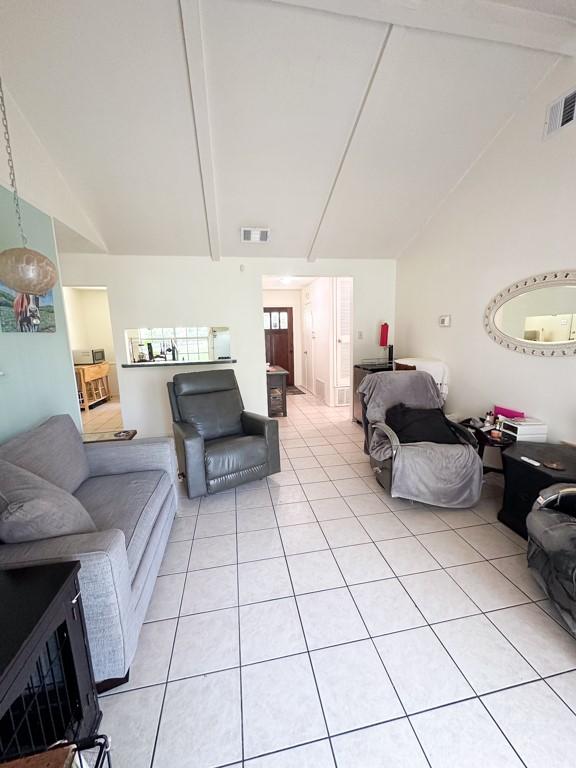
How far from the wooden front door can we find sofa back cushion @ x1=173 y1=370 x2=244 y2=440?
13.8ft

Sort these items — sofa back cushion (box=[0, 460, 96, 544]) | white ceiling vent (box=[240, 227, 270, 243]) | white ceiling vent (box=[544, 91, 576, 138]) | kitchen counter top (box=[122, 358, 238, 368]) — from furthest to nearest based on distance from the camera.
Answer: kitchen counter top (box=[122, 358, 238, 368]), white ceiling vent (box=[240, 227, 270, 243]), white ceiling vent (box=[544, 91, 576, 138]), sofa back cushion (box=[0, 460, 96, 544])

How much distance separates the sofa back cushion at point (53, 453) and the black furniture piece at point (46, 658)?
782 millimetres

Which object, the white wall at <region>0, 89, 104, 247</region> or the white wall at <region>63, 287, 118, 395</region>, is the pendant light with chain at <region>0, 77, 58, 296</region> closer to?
the white wall at <region>0, 89, 104, 247</region>

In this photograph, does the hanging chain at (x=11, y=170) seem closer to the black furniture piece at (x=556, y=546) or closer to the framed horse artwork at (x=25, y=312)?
the framed horse artwork at (x=25, y=312)

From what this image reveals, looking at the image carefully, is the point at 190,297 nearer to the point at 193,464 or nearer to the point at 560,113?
the point at 193,464

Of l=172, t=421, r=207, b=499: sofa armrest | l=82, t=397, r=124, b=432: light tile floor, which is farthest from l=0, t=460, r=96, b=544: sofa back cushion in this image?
l=82, t=397, r=124, b=432: light tile floor

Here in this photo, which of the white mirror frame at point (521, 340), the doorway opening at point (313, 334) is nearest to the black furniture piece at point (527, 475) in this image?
the white mirror frame at point (521, 340)

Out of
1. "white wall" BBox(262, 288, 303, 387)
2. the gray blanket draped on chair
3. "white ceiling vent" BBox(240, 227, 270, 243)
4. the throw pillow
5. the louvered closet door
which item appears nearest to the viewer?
the gray blanket draped on chair

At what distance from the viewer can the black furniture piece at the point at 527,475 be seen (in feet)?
6.26

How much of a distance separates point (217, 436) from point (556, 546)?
2.40m

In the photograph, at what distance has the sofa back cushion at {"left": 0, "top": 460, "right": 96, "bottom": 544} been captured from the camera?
121 centimetres

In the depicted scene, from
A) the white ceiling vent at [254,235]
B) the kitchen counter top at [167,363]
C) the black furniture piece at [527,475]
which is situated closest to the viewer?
the black furniture piece at [527,475]

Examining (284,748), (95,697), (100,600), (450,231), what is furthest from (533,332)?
(95,697)

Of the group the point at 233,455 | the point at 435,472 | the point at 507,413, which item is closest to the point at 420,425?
the point at 435,472
